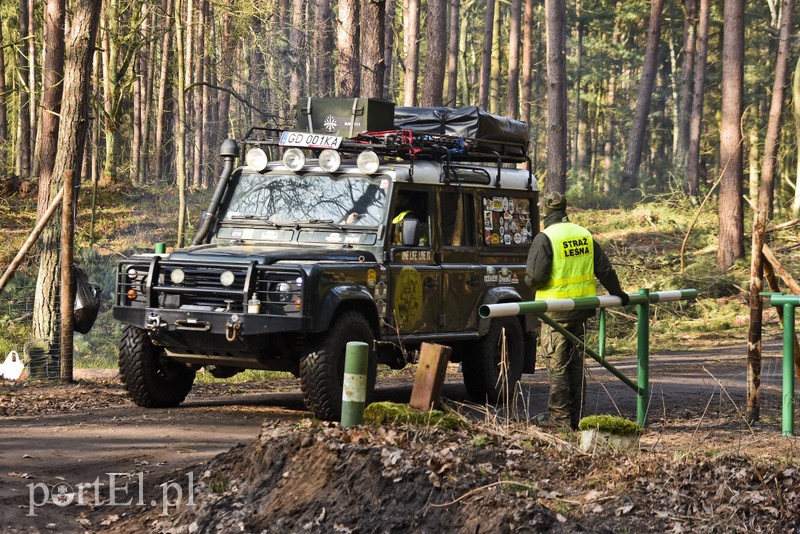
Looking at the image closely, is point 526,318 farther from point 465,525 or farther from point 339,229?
point 465,525

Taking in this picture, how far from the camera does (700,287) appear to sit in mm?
23734

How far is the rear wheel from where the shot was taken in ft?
39.5

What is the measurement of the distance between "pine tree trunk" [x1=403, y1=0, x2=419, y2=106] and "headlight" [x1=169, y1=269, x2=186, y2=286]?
1768 cm

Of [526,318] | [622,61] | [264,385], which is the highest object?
[622,61]

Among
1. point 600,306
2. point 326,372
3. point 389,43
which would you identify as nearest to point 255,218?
point 326,372

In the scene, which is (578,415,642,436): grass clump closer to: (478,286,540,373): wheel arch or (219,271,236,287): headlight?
(219,271,236,287): headlight

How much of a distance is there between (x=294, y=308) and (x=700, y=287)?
1590 centimetres

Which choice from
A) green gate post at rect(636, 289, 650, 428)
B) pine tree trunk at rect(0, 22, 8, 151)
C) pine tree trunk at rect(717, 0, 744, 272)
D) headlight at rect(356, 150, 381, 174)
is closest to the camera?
green gate post at rect(636, 289, 650, 428)

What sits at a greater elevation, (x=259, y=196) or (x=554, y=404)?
(x=259, y=196)

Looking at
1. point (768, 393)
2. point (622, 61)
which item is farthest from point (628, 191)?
point (768, 393)

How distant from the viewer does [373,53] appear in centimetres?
1923

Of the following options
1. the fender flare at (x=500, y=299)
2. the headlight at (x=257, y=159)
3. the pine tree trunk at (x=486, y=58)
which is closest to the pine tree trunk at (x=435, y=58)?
the fender flare at (x=500, y=299)

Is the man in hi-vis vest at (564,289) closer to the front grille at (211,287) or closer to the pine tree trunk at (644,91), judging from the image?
the front grille at (211,287)

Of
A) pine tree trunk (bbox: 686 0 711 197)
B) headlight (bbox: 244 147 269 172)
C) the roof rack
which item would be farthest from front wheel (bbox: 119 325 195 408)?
pine tree trunk (bbox: 686 0 711 197)
